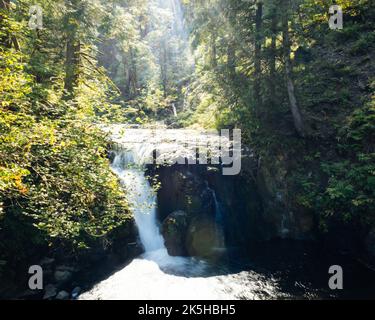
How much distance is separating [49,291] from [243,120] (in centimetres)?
1155

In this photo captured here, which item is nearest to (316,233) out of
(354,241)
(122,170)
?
(354,241)

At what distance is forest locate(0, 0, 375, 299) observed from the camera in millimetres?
9828

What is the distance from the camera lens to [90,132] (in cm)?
888

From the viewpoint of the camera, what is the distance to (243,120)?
16.2m

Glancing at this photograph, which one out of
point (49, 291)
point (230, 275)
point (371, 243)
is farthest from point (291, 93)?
point (49, 291)

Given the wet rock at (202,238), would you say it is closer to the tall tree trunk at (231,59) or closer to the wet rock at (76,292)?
the wet rock at (76,292)

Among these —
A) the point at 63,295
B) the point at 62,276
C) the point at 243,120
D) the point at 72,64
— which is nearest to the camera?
the point at 63,295

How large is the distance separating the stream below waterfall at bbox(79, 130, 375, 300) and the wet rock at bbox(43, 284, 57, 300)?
1.00 m

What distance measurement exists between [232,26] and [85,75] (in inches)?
311

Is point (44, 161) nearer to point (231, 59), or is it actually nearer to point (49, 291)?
point (49, 291)

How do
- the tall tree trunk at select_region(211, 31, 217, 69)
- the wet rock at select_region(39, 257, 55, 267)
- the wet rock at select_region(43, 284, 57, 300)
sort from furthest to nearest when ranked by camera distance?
1. the tall tree trunk at select_region(211, 31, 217, 69)
2. the wet rock at select_region(39, 257, 55, 267)
3. the wet rock at select_region(43, 284, 57, 300)

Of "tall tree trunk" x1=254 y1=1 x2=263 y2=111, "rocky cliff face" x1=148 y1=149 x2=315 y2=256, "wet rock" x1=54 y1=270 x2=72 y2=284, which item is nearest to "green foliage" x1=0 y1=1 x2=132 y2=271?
"wet rock" x1=54 y1=270 x2=72 y2=284

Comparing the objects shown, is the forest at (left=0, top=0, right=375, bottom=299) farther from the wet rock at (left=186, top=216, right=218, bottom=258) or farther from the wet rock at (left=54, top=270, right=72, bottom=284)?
the wet rock at (left=186, top=216, right=218, bottom=258)
